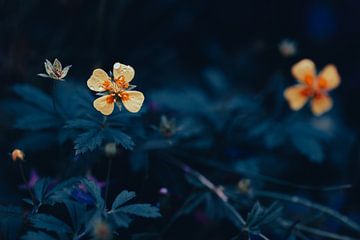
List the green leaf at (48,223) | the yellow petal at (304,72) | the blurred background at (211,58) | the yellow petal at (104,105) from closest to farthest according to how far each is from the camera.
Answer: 1. the green leaf at (48,223)
2. the yellow petal at (104,105)
3. the yellow petal at (304,72)
4. the blurred background at (211,58)

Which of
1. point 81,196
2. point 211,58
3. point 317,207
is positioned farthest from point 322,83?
point 81,196

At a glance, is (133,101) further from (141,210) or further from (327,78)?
(327,78)

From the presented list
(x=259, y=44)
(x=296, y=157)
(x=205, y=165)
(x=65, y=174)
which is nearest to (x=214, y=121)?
(x=205, y=165)

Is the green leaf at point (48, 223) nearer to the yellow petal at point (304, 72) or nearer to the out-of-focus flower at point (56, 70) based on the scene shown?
the out-of-focus flower at point (56, 70)

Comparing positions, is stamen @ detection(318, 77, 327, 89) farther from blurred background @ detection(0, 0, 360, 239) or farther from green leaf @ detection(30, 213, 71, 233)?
green leaf @ detection(30, 213, 71, 233)

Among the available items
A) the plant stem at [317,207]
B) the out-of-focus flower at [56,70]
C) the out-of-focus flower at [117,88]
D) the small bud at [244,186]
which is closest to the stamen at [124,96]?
the out-of-focus flower at [117,88]

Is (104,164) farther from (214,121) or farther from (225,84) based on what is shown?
(225,84)
